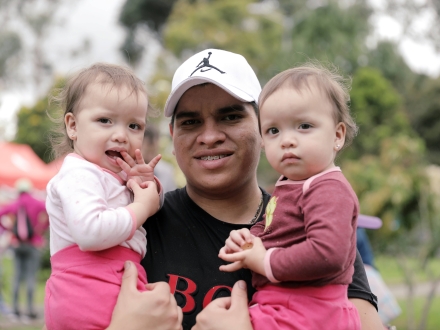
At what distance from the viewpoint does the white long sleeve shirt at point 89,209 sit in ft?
7.18

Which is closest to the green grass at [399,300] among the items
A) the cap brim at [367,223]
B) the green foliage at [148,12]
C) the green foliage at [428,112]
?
the cap brim at [367,223]

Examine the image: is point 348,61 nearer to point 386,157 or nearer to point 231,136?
point 386,157

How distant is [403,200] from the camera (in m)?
10.6

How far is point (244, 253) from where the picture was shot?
2.22 metres

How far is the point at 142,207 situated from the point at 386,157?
30.3ft

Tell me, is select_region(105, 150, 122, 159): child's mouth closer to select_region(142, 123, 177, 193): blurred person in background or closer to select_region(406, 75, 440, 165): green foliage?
select_region(142, 123, 177, 193): blurred person in background

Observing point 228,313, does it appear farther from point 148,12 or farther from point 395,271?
point 148,12

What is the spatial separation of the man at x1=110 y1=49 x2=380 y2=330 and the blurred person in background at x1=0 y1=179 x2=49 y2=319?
8.48 m

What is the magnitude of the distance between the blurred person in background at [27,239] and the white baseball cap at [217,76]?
28.2 feet

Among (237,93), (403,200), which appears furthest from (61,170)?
(403,200)

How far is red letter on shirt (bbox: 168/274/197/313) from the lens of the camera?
245 cm

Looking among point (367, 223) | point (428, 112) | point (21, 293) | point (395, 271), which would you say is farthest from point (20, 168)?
point (428, 112)

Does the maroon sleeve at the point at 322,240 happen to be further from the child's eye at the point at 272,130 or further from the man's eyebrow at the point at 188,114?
the man's eyebrow at the point at 188,114

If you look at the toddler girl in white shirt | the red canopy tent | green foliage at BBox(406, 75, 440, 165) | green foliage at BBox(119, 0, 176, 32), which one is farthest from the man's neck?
green foliage at BBox(119, 0, 176, 32)
